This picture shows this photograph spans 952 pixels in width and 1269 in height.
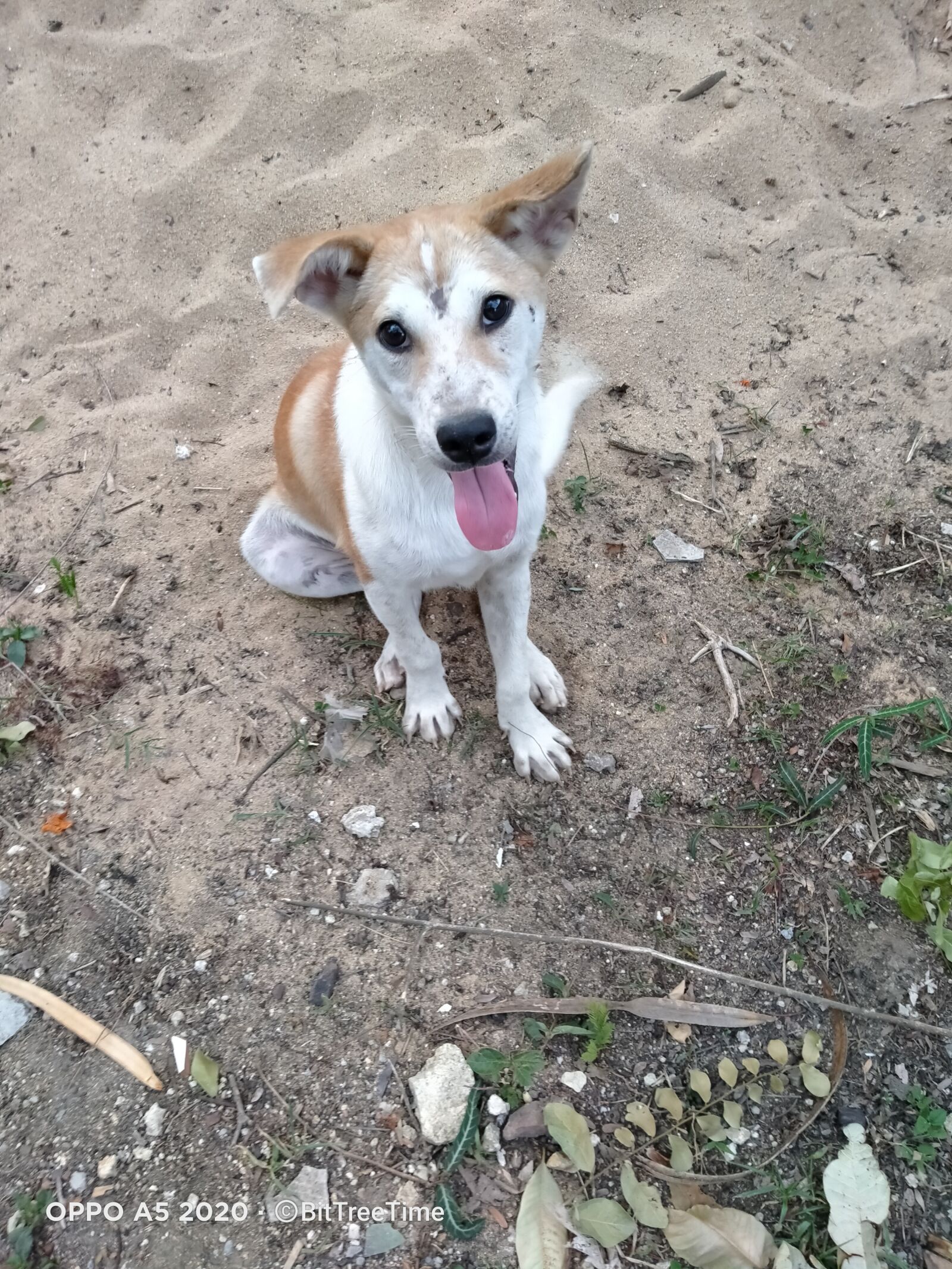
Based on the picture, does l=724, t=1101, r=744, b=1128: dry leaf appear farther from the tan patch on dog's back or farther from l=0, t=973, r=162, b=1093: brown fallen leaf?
the tan patch on dog's back

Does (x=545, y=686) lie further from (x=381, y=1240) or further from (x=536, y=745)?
(x=381, y=1240)

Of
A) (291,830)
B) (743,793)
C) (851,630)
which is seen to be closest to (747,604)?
(851,630)

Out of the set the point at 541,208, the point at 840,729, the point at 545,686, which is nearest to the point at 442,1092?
the point at 545,686

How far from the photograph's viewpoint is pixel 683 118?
4.19 metres

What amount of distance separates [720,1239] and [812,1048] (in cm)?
55

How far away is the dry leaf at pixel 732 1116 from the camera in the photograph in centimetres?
207

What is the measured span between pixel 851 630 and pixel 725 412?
123 cm

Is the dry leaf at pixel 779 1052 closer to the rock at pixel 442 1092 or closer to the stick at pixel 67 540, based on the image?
the rock at pixel 442 1092

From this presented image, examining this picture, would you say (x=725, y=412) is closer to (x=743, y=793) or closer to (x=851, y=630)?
(x=851, y=630)

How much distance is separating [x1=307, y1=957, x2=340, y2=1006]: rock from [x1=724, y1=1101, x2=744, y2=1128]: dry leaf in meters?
1.14

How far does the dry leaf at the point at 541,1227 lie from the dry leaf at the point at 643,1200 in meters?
0.17

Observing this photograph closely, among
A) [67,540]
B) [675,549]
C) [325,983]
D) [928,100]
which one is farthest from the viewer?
[928,100]

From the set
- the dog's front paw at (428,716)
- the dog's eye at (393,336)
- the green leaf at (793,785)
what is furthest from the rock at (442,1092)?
the dog's eye at (393,336)

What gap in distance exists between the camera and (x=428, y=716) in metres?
2.88
